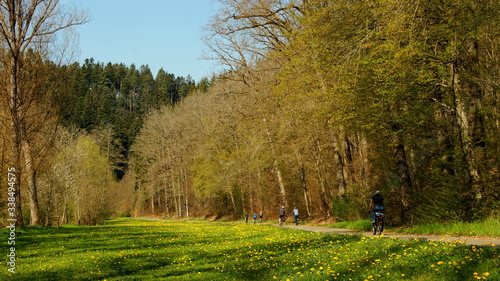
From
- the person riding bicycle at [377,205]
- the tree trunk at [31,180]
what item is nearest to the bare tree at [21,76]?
the tree trunk at [31,180]

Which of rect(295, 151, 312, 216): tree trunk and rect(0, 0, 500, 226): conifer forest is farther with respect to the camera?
rect(295, 151, 312, 216): tree trunk

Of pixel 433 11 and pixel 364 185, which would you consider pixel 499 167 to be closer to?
pixel 433 11

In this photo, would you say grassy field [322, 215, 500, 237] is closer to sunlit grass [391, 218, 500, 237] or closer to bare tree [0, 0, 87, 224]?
sunlit grass [391, 218, 500, 237]

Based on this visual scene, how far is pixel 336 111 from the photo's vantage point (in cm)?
1708

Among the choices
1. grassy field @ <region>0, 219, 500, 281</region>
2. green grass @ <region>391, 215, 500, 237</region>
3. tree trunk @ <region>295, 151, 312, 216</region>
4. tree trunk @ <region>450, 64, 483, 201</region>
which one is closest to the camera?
grassy field @ <region>0, 219, 500, 281</region>

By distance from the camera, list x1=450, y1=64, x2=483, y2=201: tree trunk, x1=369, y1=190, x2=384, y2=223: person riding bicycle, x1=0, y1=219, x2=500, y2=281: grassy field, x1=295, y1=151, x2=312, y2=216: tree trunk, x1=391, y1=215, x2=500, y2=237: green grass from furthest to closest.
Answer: x1=295, y1=151, x2=312, y2=216: tree trunk → x1=369, y1=190, x2=384, y2=223: person riding bicycle → x1=450, y1=64, x2=483, y2=201: tree trunk → x1=391, y1=215, x2=500, y2=237: green grass → x1=0, y1=219, x2=500, y2=281: grassy field

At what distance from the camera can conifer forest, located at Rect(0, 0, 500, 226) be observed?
43.5 feet

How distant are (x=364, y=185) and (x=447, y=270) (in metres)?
18.4

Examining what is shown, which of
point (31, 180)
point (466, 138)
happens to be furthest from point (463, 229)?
point (31, 180)

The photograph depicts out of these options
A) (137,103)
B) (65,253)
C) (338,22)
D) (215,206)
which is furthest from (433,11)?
(137,103)

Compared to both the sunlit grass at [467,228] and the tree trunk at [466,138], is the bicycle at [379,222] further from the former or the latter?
the tree trunk at [466,138]

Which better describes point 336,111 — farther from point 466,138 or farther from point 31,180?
point 31,180

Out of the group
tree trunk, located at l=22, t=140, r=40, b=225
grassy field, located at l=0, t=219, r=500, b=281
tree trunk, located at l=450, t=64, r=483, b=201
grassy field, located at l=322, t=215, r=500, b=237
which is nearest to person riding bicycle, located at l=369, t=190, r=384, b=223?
grassy field, located at l=322, t=215, r=500, b=237

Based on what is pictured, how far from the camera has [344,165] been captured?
28344mm
